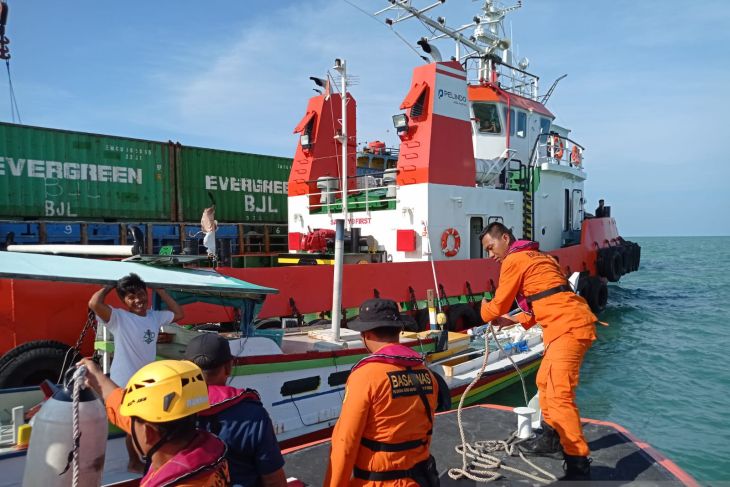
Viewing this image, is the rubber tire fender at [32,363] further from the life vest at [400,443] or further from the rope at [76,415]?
the life vest at [400,443]

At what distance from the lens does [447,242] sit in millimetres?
9773

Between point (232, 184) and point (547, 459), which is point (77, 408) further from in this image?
point (232, 184)

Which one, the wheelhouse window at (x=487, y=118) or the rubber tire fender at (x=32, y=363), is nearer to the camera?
the rubber tire fender at (x=32, y=363)

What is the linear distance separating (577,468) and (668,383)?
21.1 feet

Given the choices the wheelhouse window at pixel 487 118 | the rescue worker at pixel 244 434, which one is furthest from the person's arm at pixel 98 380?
the wheelhouse window at pixel 487 118

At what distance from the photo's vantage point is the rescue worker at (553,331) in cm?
301

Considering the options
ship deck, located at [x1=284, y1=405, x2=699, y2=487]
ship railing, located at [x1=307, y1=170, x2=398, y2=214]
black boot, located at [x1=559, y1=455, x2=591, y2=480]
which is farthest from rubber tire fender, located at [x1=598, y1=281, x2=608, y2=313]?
black boot, located at [x1=559, y1=455, x2=591, y2=480]

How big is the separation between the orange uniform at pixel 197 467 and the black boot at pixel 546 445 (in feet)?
8.22

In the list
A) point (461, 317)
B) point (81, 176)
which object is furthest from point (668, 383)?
point (81, 176)

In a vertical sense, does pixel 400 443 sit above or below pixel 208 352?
below

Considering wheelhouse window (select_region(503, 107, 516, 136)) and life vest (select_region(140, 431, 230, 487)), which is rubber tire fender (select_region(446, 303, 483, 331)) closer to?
wheelhouse window (select_region(503, 107, 516, 136))

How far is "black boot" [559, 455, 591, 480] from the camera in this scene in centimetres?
296

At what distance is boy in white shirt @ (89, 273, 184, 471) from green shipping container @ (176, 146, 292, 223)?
12024mm

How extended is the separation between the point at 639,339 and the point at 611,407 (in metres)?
5.05
